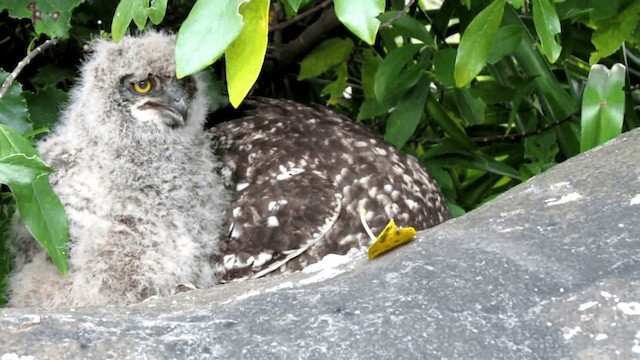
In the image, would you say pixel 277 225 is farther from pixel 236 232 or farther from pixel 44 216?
pixel 44 216

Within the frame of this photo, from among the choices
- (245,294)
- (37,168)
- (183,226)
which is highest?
(37,168)

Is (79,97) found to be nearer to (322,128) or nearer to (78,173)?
(78,173)

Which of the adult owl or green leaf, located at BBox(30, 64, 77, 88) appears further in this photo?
green leaf, located at BBox(30, 64, 77, 88)

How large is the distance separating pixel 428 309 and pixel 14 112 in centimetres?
149

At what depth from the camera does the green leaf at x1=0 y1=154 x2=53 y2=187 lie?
2.41m

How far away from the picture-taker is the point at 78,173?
3.06m

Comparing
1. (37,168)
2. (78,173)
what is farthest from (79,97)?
(37,168)

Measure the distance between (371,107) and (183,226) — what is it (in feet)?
3.21

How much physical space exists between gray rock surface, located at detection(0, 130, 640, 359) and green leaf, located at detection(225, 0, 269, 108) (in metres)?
0.39

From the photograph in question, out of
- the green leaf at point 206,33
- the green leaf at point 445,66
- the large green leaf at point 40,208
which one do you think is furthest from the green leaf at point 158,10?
the green leaf at point 445,66

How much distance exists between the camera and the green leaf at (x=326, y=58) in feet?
13.0

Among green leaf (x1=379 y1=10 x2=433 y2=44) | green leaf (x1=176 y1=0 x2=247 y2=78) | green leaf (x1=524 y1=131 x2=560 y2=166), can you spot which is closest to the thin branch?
green leaf (x1=524 y1=131 x2=560 y2=166)

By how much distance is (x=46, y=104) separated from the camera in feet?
11.6

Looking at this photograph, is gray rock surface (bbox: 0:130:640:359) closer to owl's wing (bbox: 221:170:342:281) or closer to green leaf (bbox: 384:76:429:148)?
owl's wing (bbox: 221:170:342:281)
